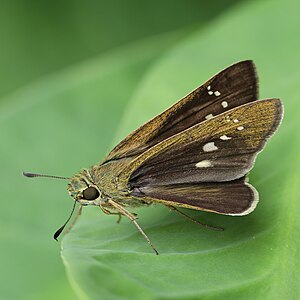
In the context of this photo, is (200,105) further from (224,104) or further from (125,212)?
(125,212)

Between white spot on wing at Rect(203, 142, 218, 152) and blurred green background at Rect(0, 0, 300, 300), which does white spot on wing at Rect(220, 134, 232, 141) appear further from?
blurred green background at Rect(0, 0, 300, 300)

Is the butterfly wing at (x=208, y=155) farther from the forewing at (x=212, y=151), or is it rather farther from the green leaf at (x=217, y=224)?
the green leaf at (x=217, y=224)

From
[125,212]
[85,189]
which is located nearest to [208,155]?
[125,212]

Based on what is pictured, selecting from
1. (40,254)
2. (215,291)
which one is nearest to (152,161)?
(215,291)

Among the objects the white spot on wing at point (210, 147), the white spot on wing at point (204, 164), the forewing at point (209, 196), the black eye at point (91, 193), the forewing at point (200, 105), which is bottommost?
the forewing at point (209, 196)

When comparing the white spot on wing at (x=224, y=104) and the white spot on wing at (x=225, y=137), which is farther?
the white spot on wing at (x=224, y=104)

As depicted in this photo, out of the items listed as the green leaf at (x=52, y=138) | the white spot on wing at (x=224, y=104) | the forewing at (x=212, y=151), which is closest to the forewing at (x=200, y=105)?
the white spot on wing at (x=224, y=104)
